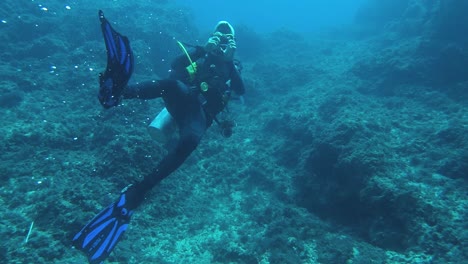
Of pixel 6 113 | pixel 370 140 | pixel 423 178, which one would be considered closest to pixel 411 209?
pixel 423 178

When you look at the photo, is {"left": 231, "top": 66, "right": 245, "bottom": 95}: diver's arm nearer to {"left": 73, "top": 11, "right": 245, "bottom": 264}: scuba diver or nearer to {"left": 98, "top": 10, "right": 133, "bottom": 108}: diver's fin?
{"left": 73, "top": 11, "right": 245, "bottom": 264}: scuba diver

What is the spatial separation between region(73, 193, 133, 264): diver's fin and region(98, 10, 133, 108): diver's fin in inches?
51.3

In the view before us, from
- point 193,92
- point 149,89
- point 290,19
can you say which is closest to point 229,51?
point 193,92

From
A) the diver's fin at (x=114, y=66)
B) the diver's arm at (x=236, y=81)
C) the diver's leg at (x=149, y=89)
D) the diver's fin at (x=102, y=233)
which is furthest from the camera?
the diver's arm at (x=236, y=81)

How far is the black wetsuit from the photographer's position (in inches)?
151

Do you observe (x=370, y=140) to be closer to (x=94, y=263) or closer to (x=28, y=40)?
(x=94, y=263)

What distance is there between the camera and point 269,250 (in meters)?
4.57

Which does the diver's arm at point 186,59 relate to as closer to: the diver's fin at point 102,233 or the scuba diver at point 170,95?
the scuba diver at point 170,95

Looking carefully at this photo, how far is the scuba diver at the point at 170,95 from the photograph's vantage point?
3406 mm

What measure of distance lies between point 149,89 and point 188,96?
0.62 meters

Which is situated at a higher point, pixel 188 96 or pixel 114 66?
pixel 188 96

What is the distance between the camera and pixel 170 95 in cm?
451

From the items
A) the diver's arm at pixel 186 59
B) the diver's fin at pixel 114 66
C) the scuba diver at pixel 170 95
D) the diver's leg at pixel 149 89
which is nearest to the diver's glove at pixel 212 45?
the scuba diver at pixel 170 95

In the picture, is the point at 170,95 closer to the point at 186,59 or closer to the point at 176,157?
the point at 176,157
